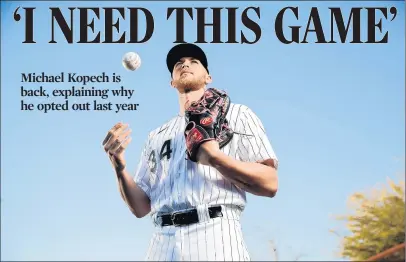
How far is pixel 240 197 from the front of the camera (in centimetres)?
378

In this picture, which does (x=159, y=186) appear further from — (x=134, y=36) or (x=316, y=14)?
(x=316, y=14)

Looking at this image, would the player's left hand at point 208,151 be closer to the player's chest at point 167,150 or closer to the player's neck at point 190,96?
the player's chest at point 167,150

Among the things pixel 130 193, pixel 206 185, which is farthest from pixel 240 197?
pixel 130 193

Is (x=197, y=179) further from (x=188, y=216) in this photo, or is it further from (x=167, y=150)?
(x=167, y=150)

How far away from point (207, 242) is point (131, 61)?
1.71 m

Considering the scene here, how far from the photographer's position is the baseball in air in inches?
195

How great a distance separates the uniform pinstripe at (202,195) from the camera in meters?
3.66

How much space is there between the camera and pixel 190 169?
384 cm

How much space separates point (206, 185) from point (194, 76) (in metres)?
0.70

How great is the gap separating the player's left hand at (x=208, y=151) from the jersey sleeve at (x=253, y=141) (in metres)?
0.28

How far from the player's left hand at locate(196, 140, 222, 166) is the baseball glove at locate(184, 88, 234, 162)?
19mm

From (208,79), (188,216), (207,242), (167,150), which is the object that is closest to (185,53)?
(208,79)

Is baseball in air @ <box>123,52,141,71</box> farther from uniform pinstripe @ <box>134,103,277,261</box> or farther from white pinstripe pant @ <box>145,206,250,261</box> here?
white pinstripe pant @ <box>145,206,250,261</box>

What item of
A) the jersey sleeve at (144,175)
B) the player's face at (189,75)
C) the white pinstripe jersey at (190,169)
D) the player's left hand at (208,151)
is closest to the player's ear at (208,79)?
the player's face at (189,75)
